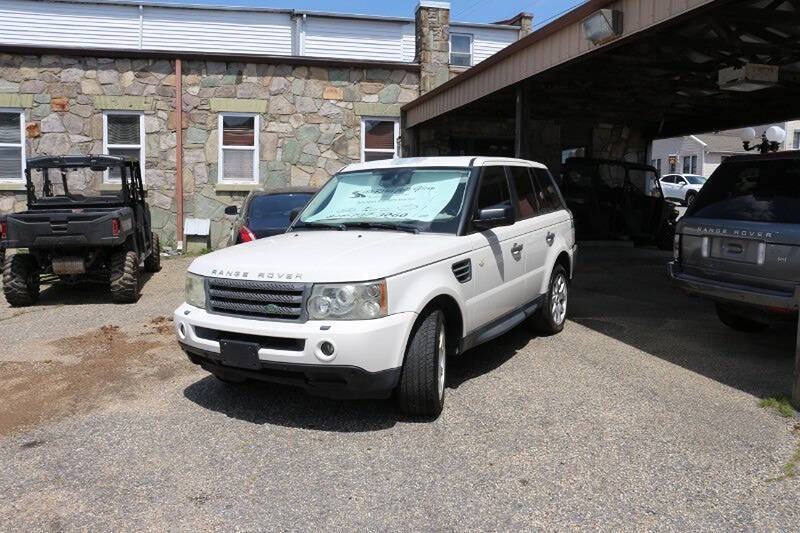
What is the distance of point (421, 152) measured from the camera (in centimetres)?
1570

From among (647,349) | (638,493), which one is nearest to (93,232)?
(647,349)

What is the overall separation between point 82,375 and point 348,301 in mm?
2953

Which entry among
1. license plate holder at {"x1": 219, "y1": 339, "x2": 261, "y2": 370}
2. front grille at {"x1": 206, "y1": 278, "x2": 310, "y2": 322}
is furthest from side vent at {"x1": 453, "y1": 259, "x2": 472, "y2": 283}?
license plate holder at {"x1": 219, "y1": 339, "x2": 261, "y2": 370}

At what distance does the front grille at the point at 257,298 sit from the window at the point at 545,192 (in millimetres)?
3349

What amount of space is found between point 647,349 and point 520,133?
4401mm

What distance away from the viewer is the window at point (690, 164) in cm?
4216

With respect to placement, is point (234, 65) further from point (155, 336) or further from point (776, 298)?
point (776, 298)

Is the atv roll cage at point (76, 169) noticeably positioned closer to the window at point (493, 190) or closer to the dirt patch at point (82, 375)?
the dirt patch at point (82, 375)

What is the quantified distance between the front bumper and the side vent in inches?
26.6

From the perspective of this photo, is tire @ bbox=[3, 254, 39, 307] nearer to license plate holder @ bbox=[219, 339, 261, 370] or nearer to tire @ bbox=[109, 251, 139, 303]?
tire @ bbox=[109, 251, 139, 303]

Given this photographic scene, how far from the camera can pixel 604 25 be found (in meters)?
6.62

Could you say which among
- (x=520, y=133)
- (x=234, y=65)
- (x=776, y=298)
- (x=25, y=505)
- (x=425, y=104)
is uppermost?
(x=234, y=65)

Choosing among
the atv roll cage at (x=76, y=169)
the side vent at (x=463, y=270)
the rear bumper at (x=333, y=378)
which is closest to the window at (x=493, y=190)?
the side vent at (x=463, y=270)

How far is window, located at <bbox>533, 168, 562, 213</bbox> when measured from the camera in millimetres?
6707
